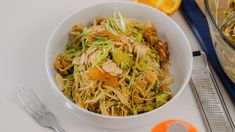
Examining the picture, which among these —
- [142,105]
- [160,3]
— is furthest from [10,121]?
[160,3]

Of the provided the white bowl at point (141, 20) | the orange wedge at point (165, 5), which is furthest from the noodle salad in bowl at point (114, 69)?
the orange wedge at point (165, 5)

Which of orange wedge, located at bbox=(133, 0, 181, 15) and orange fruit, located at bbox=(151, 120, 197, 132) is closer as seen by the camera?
orange fruit, located at bbox=(151, 120, 197, 132)

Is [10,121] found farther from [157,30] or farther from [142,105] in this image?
[157,30]

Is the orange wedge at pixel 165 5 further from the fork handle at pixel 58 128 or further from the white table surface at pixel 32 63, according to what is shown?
→ the fork handle at pixel 58 128

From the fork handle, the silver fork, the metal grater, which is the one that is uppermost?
the silver fork

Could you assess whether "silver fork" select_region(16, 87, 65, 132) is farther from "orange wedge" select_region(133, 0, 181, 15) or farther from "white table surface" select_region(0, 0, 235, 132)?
"orange wedge" select_region(133, 0, 181, 15)

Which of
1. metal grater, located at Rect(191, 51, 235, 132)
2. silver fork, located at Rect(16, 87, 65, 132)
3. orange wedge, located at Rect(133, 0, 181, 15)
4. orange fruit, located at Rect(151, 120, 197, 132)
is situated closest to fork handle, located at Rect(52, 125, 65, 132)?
silver fork, located at Rect(16, 87, 65, 132)

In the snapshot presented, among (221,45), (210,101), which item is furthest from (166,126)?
(221,45)
